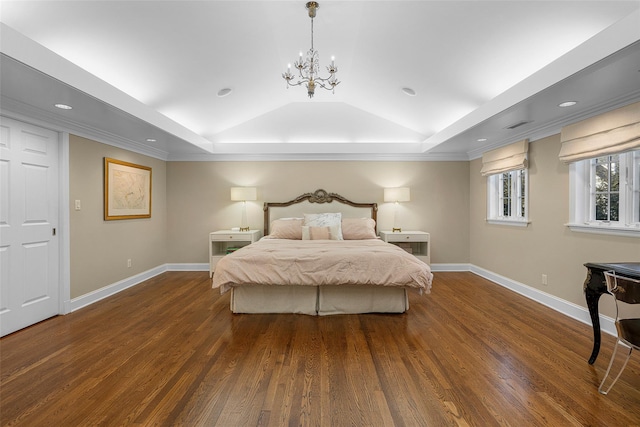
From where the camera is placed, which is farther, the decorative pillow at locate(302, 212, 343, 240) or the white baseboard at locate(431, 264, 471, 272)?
the white baseboard at locate(431, 264, 471, 272)

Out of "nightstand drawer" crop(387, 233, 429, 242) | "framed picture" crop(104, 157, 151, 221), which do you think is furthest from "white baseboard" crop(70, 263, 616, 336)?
"framed picture" crop(104, 157, 151, 221)

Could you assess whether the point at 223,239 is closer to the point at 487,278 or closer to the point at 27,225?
the point at 27,225

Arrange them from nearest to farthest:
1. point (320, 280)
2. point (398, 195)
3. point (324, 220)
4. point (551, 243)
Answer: point (320, 280), point (551, 243), point (324, 220), point (398, 195)

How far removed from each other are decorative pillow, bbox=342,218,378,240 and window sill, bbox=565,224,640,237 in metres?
2.48

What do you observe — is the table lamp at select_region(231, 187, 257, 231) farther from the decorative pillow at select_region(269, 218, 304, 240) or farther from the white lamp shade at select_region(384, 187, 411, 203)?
the white lamp shade at select_region(384, 187, 411, 203)

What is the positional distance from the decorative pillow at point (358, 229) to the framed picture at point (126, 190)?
3.19m

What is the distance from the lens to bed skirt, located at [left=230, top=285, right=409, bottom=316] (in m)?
3.24

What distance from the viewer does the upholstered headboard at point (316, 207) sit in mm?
5465

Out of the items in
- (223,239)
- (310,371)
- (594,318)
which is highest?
(223,239)

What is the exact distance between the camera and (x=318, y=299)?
10.7 feet

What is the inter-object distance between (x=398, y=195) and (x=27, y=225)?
477 centimetres

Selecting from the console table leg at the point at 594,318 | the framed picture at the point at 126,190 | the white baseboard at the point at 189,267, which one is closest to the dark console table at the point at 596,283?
the console table leg at the point at 594,318

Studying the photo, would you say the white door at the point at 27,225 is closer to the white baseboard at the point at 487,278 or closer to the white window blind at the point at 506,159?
the white baseboard at the point at 487,278

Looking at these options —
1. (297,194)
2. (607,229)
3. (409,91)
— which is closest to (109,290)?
(297,194)
